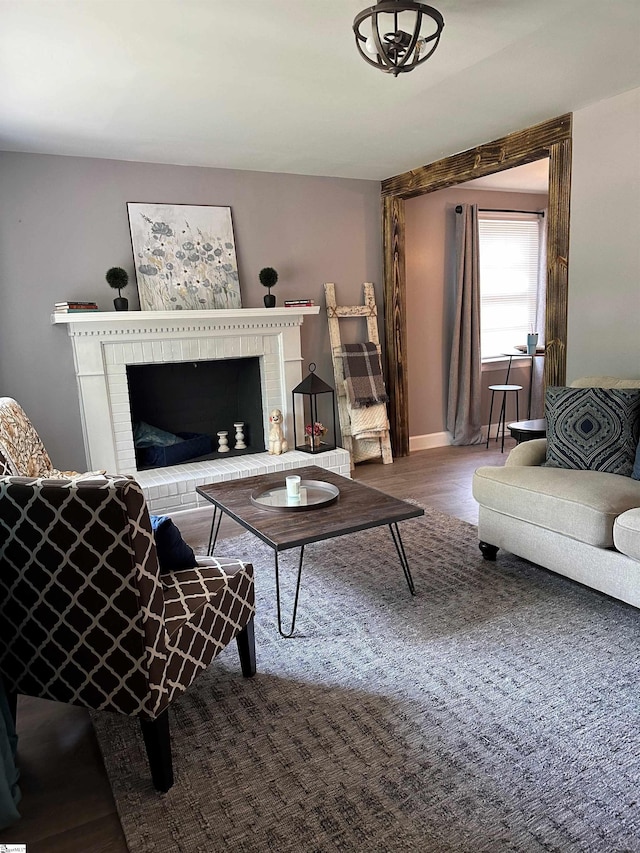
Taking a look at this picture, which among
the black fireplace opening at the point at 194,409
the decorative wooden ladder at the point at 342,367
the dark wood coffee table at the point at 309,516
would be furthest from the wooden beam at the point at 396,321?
the dark wood coffee table at the point at 309,516

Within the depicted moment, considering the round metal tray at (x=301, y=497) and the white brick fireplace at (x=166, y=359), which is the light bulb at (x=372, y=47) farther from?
the white brick fireplace at (x=166, y=359)

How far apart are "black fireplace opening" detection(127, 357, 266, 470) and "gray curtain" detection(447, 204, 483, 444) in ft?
6.60

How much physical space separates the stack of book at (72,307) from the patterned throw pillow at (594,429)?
2955 millimetres

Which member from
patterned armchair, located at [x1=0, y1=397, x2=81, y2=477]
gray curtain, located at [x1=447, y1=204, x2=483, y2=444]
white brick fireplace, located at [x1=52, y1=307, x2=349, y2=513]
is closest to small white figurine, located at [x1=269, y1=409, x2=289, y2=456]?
white brick fireplace, located at [x1=52, y1=307, x2=349, y2=513]

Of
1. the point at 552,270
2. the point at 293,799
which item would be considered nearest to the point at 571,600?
the point at 293,799

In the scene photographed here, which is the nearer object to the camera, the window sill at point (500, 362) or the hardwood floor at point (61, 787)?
the hardwood floor at point (61, 787)

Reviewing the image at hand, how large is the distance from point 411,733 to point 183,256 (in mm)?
3589

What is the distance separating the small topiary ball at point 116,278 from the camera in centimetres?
398

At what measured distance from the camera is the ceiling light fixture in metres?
1.96

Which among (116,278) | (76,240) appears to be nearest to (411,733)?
(116,278)

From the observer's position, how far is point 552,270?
374 cm

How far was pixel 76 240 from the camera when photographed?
403 cm

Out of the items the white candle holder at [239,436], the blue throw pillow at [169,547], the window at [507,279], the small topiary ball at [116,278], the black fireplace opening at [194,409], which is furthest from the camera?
the window at [507,279]

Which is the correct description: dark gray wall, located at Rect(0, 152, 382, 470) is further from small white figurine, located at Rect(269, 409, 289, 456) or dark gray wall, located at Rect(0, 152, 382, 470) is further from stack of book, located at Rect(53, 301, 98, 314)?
small white figurine, located at Rect(269, 409, 289, 456)
